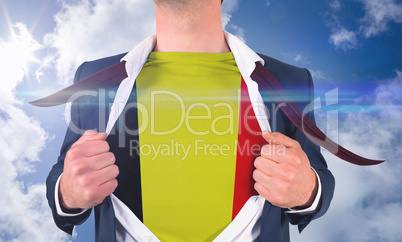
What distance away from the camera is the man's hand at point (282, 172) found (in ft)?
3.84

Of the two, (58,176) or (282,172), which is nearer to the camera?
(282,172)

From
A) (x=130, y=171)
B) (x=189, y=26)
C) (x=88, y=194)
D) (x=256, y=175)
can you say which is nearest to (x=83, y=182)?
(x=88, y=194)

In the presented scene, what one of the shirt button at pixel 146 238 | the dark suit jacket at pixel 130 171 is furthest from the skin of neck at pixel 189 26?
the shirt button at pixel 146 238

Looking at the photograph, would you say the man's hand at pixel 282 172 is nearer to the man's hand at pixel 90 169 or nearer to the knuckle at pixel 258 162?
the knuckle at pixel 258 162

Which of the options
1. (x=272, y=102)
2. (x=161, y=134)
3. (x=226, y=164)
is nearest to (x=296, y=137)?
(x=272, y=102)

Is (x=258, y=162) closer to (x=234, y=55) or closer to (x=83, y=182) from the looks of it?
(x=234, y=55)

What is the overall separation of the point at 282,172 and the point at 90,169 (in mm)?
603

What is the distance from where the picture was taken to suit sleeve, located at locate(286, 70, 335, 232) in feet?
4.29

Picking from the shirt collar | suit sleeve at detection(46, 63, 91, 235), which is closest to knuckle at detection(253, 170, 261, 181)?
the shirt collar

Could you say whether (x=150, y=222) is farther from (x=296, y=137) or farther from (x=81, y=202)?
(x=296, y=137)

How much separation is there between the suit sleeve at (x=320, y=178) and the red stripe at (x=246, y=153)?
17cm

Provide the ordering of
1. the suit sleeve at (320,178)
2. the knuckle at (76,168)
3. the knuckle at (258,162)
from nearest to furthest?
1. the knuckle at (76,168)
2. the knuckle at (258,162)
3. the suit sleeve at (320,178)

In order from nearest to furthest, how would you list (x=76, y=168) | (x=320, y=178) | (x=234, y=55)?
(x=76, y=168) < (x=320, y=178) < (x=234, y=55)

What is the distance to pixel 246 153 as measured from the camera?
1324 mm
